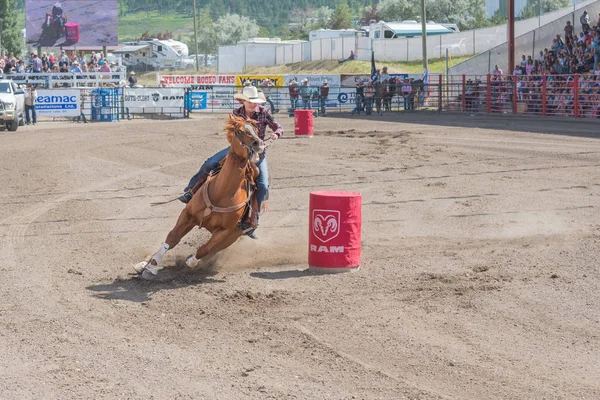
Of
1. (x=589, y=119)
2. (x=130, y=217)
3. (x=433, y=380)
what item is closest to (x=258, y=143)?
(x=433, y=380)

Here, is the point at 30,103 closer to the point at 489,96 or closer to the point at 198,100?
the point at 198,100

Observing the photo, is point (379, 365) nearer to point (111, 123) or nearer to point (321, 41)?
point (111, 123)

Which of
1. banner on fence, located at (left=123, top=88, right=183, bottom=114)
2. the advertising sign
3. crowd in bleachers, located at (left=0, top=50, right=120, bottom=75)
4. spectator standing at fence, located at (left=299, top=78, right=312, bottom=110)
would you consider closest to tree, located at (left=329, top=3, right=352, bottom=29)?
crowd in bleachers, located at (left=0, top=50, right=120, bottom=75)

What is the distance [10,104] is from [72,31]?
2616 centimetres

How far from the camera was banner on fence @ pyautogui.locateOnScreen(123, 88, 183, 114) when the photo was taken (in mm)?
37531

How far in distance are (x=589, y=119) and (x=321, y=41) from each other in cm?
4977

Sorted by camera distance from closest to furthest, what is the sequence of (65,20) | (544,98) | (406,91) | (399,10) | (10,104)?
(10,104) → (544,98) → (406,91) → (65,20) → (399,10)

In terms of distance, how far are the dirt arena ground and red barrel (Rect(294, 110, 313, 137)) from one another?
807 cm

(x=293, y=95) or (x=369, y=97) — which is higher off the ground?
(x=293, y=95)

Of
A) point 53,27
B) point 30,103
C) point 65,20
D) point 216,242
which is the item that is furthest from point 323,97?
point 216,242

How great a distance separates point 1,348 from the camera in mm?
6938

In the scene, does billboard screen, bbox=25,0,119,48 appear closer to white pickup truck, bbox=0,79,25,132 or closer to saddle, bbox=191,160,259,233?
white pickup truck, bbox=0,79,25,132

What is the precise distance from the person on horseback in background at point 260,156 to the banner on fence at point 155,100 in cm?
2828

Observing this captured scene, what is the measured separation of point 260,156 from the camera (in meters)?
9.46
